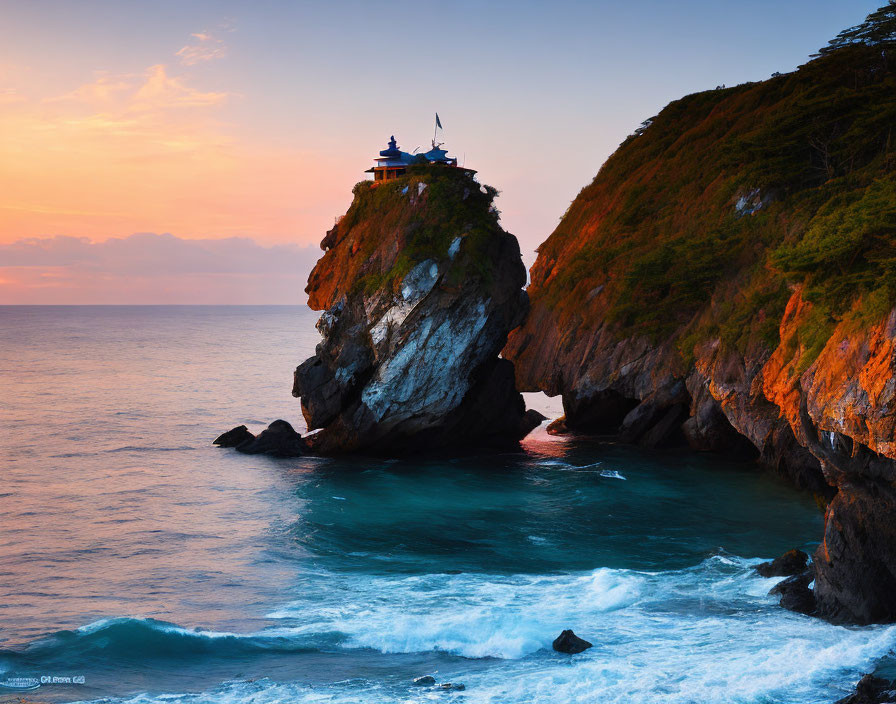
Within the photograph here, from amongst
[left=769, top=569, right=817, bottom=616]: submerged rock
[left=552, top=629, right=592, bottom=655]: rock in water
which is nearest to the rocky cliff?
[left=769, top=569, right=817, bottom=616]: submerged rock

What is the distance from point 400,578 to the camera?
79.6 ft

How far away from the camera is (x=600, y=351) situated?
48250 mm

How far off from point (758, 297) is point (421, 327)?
18147 mm

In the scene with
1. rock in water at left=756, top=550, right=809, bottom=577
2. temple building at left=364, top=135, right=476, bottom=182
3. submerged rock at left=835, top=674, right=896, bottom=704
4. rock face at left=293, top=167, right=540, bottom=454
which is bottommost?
submerged rock at left=835, top=674, right=896, bottom=704

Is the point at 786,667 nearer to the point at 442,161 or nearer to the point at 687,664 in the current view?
the point at 687,664

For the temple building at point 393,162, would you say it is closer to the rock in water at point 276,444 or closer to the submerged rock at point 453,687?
the rock in water at point 276,444

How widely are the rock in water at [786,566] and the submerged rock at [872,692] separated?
25.7 feet

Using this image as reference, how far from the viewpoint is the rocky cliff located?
1911 cm

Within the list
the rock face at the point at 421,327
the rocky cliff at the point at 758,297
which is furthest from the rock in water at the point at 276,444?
the rocky cliff at the point at 758,297

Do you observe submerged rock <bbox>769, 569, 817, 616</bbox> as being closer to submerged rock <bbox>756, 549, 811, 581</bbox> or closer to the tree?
submerged rock <bbox>756, 549, 811, 581</bbox>

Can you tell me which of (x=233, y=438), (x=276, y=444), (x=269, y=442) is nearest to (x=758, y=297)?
(x=276, y=444)

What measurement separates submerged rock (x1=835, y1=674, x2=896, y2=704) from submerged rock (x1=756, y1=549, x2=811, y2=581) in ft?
25.7

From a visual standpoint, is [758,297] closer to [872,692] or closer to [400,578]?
[400,578]

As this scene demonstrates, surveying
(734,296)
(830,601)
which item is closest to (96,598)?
(830,601)
